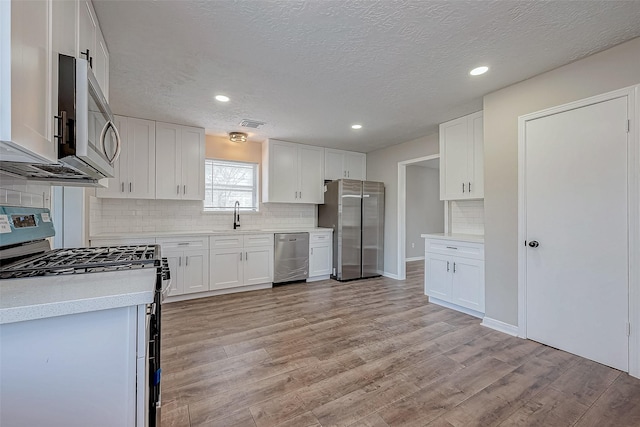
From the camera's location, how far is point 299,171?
192 inches

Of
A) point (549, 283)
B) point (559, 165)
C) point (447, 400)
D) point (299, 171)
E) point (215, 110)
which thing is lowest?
point (447, 400)

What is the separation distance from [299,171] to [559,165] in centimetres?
349

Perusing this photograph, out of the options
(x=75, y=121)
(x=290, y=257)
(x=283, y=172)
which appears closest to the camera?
(x=75, y=121)

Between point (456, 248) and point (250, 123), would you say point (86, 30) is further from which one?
point (456, 248)

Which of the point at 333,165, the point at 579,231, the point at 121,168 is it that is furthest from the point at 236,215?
the point at 579,231

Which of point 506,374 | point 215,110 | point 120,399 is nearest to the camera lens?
point 120,399

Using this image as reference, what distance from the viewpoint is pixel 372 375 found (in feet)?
6.54

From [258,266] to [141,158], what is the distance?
2157 millimetres

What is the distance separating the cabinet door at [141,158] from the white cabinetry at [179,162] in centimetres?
6

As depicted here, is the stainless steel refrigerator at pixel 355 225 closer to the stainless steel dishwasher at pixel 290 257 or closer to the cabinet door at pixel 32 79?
the stainless steel dishwasher at pixel 290 257

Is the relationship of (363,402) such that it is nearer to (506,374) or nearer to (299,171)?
(506,374)

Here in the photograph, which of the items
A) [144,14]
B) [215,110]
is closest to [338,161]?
[215,110]

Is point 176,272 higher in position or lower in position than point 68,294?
lower

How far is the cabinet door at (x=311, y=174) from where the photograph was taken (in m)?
4.91
